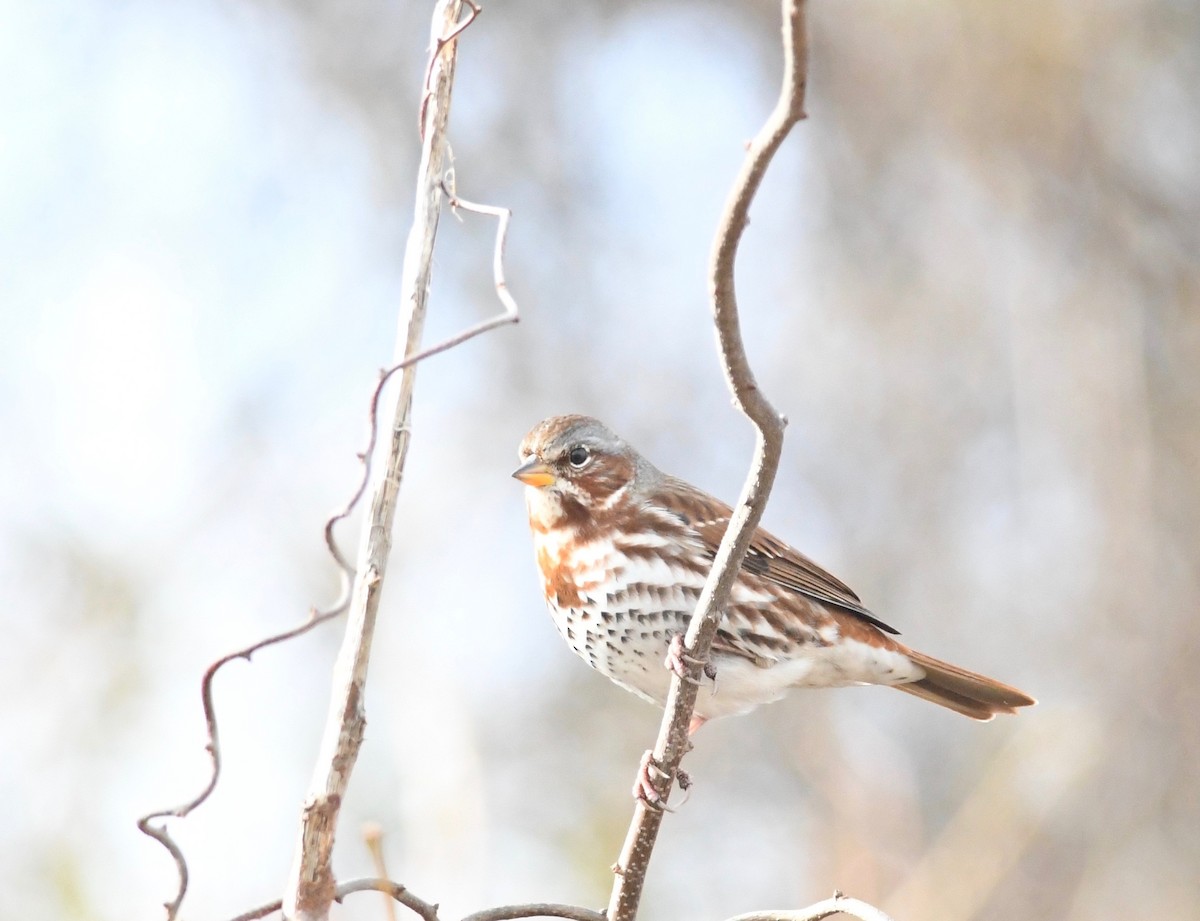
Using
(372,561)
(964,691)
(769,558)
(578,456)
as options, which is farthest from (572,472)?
(372,561)

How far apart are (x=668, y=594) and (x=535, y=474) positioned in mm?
705

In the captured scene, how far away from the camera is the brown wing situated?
4.76 meters

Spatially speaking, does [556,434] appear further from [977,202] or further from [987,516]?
[977,202]

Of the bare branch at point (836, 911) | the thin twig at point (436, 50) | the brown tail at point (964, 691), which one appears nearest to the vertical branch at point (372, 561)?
the thin twig at point (436, 50)

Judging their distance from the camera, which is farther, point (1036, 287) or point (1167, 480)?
point (1036, 287)

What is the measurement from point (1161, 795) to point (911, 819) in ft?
8.65

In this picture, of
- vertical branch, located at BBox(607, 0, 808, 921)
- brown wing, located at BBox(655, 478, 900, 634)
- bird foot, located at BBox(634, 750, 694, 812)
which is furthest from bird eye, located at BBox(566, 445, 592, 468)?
vertical branch, located at BBox(607, 0, 808, 921)

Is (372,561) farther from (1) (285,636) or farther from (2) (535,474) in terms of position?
(2) (535,474)

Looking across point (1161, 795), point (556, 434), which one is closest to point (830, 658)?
point (556, 434)

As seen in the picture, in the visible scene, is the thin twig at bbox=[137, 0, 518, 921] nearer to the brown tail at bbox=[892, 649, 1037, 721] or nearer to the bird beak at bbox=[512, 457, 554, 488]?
the bird beak at bbox=[512, 457, 554, 488]

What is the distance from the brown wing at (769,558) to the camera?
187 inches

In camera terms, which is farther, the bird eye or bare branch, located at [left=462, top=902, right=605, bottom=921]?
the bird eye

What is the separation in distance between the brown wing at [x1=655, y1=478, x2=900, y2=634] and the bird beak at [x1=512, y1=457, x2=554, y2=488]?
0.39m

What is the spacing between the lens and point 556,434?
15.8ft
